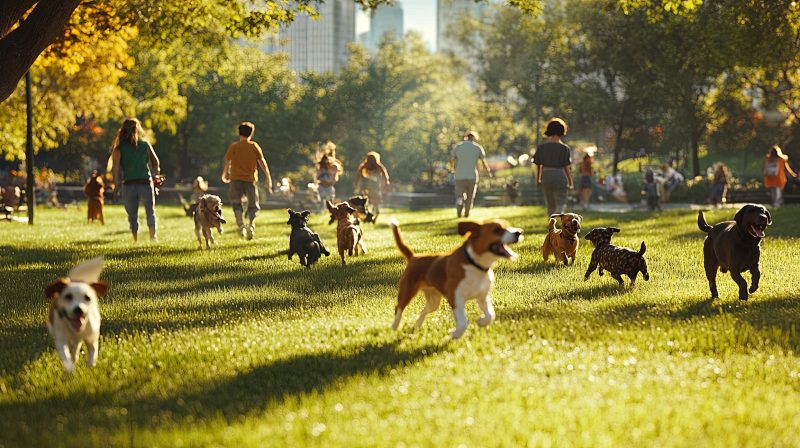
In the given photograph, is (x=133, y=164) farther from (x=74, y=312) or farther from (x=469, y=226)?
(x=469, y=226)

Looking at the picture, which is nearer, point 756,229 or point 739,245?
point 756,229

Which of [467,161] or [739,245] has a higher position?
[467,161]

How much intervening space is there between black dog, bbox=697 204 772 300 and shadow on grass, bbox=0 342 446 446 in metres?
3.51

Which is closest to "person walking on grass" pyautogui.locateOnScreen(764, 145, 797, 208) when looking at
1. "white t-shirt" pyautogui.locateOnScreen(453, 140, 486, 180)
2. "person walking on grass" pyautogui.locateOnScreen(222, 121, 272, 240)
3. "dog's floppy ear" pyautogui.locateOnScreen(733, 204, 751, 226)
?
"white t-shirt" pyautogui.locateOnScreen(453, 140, 486, 180)

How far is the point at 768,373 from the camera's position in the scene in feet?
19.0

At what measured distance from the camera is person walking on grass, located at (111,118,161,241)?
14.9 metres

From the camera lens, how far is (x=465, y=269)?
615cm

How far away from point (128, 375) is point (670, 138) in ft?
162

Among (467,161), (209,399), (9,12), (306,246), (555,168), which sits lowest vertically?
(209,399)

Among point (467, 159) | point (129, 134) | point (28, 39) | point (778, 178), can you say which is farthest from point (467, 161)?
point (28, 39)

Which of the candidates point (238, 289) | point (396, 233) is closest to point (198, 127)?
point (238, 289)

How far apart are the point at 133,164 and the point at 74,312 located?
10.0m

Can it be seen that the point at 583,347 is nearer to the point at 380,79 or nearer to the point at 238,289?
the point at 238,289

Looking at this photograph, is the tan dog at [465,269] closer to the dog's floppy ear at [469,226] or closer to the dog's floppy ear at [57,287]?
the dog's floppy ear at [469,226]
